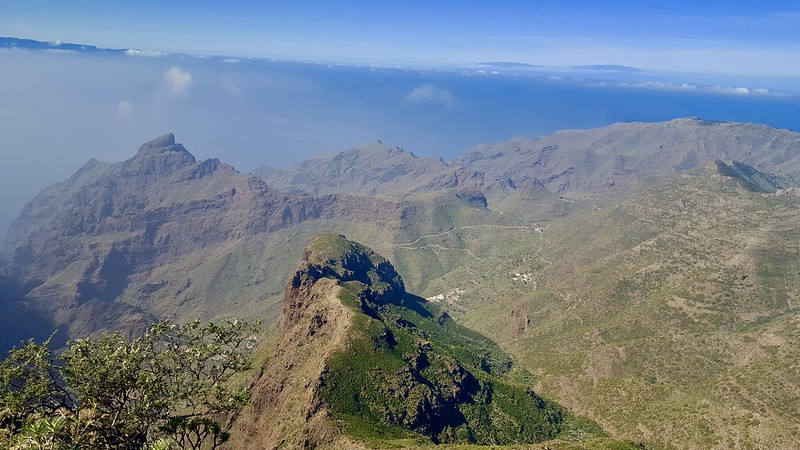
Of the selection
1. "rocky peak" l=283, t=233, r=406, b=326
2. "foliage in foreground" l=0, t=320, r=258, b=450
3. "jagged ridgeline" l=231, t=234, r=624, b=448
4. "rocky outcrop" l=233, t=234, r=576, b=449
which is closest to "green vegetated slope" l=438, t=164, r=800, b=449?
"jagged ridgeline" l=231, t=234, r=624, b=448

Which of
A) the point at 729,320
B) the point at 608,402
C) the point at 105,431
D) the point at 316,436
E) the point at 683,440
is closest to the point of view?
the point at 105,431

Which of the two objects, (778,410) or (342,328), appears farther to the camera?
(342,328)

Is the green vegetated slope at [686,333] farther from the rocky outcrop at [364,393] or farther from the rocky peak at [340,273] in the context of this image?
the rocky peak at [340,273]

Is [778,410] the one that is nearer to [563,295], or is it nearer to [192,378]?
[563,295]

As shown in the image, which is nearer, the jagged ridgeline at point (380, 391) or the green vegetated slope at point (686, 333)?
the jagged ridgeline at point (380, 391)

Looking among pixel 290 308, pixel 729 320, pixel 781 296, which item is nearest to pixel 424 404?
pixel 290 308

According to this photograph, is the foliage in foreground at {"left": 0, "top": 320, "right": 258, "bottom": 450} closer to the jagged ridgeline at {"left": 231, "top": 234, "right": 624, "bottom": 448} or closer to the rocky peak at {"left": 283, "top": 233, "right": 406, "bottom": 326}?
the jagged ridgeline at {"left": 231, "top": 234, "right": 624, "bottom": 448}

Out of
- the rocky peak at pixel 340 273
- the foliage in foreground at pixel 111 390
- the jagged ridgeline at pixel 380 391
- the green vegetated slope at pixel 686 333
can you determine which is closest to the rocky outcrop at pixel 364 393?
the jagged ridgeline at pixel 380 391
